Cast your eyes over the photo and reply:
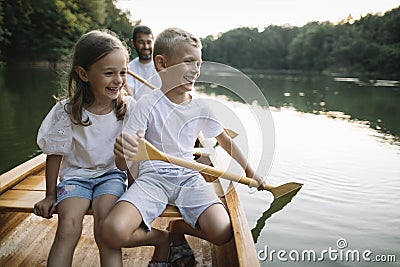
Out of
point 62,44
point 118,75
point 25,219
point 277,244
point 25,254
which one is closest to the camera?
point 118,75

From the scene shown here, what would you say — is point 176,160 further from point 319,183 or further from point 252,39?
point 252,39

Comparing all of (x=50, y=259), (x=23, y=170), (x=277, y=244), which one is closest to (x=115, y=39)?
(x=50, y=259)

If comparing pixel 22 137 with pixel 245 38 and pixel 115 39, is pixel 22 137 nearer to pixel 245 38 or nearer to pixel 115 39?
pixel 115 39

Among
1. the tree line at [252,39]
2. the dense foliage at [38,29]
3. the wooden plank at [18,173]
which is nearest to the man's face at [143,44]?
the wooden plank at [18,173]

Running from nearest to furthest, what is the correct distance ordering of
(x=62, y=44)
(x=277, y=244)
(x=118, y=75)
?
(x=118, y=75) < (x=277, y=244) < (x=62, y=44)

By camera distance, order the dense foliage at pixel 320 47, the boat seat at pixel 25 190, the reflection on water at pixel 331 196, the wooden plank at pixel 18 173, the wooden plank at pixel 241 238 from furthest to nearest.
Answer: the dense foliage at pixel 320 47 < the reflection on water at pixel 331 196 < the wooden plank at pixel 18 173 < the boat seat at pixel 25 190 < the wooden plank at pixel 241 238

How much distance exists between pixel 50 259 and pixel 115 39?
0.89 metres

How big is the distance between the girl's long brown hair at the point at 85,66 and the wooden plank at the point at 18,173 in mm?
589

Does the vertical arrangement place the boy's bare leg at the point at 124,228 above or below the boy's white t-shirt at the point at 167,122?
below

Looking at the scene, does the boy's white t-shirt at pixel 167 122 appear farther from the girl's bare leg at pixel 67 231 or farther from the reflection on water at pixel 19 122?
the reflection on water at pixel 19 122

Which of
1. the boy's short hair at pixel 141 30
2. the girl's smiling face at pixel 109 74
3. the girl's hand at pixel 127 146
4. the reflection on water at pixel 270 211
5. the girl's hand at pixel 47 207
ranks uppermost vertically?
the girl's smiling face at pixel 109 74

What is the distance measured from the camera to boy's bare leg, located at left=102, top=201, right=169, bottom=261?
144cm

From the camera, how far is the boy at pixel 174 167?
157 cm

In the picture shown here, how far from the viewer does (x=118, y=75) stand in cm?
170
